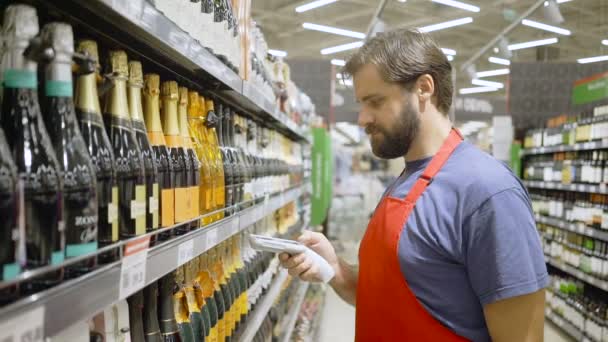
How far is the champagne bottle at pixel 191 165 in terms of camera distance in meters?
1.36

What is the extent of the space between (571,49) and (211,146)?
511 inches

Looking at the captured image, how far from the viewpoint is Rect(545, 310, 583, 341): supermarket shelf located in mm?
4646

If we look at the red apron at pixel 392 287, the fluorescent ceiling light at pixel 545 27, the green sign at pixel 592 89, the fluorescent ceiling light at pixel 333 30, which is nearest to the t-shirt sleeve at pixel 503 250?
the red apron at pixel 392 287

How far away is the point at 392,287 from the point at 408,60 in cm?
67

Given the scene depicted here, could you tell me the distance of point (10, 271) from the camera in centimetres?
65

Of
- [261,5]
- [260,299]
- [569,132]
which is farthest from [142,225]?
[261,5]

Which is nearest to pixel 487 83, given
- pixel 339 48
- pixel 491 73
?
pixel 491 73

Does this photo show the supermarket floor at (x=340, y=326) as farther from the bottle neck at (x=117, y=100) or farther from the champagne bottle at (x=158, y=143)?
the bottle neck at (x=117, y=100)

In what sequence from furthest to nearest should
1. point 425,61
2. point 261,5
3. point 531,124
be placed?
point 261,5 < point 531,124 < point 425,61

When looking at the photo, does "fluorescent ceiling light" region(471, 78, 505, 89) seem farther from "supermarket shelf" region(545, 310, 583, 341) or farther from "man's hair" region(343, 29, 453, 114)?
"man's hair" region(343, 29, 453, 114)

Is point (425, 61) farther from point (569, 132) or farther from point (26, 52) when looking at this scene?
point (569, 132)

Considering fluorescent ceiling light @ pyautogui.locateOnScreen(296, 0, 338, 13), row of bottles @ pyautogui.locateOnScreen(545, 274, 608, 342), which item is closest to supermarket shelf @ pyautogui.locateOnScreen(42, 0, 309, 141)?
row of bottles @ pyautogui.locateOnScreen(545, 274, 608, 342)

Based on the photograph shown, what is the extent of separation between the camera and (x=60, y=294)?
0.65 metres

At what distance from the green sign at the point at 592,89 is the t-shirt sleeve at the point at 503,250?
449cm
